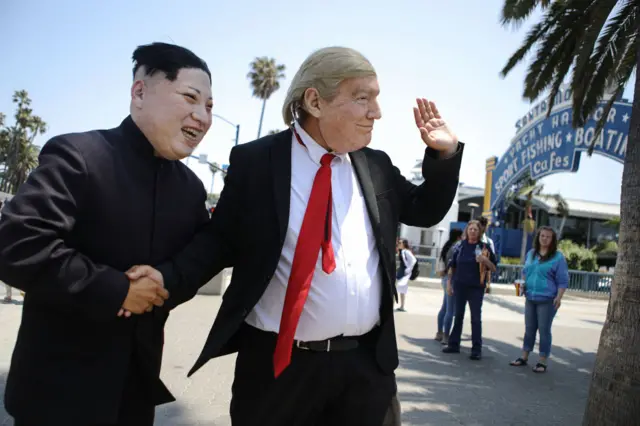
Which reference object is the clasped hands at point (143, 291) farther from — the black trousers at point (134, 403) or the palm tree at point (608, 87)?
the palm tree at point (608, 87)

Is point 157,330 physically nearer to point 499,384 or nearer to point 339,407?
point 339,407

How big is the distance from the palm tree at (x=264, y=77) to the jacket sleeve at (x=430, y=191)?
36.5 meters

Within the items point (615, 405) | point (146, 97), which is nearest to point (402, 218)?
point (146, 97)

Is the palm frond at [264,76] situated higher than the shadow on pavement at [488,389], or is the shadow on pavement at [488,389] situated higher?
the palm frond at [264,76]

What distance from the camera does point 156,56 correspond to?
6.34 ft

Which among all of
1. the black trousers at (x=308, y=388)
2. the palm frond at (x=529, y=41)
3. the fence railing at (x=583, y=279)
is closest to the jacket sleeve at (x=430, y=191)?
the black trousers at (x=308, y=388)

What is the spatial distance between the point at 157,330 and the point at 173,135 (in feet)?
2.28

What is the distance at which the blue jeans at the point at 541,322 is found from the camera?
6176 millimetres

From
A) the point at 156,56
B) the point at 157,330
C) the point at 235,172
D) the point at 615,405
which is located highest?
the point at 156,56

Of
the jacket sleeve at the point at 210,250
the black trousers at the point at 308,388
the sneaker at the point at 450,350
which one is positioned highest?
the jacket sleeve at the point at 210,250

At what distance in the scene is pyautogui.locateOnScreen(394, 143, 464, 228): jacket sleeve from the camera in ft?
6.62

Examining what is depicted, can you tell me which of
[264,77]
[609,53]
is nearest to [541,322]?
[609,53]

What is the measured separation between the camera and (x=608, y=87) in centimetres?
765

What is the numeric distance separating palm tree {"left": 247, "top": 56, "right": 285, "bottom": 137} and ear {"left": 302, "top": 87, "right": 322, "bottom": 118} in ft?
120
